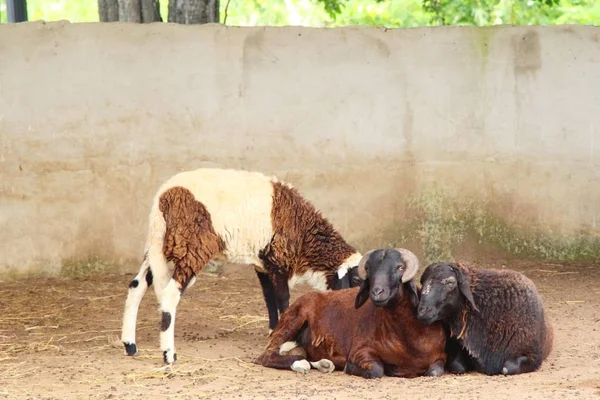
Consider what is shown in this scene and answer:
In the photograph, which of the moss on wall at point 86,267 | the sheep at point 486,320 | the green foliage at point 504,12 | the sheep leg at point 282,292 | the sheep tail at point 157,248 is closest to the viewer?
the sheep at point 486,320

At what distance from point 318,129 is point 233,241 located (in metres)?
3.60

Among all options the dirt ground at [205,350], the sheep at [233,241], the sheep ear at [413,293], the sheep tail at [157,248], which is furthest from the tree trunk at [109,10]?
the sheep ear at [413,293]

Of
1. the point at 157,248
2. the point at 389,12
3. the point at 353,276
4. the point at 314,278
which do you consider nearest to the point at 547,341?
the point at 353,276

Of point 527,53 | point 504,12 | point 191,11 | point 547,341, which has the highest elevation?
point 504,12

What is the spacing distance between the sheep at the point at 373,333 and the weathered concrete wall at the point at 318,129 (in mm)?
3738

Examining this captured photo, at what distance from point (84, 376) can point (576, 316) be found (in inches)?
178

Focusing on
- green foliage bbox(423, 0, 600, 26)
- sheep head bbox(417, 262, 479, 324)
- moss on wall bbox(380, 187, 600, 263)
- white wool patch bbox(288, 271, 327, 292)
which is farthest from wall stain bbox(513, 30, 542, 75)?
sheep head bbox(417, 262, 479, 324)

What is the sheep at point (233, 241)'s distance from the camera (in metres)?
8.08

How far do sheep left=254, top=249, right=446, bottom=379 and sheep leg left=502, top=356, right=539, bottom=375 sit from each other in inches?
17.9

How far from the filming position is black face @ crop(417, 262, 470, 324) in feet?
24.4

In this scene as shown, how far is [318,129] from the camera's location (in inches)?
460

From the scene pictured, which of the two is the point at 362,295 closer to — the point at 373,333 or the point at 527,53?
the point at 373,333

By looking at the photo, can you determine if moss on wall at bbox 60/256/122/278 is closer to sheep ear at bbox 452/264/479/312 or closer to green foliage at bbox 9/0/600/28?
sheep ear at bbox 452/264/479/312

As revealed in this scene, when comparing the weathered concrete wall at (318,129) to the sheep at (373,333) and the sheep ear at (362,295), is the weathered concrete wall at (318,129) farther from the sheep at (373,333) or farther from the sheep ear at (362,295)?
the sheep ear at (362,295)
